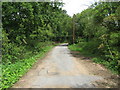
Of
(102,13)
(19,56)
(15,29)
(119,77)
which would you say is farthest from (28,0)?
(119,77)

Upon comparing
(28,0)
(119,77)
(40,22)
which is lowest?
(119,77)

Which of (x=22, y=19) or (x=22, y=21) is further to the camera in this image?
(x=22, y=21)

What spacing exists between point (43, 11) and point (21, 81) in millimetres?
12118

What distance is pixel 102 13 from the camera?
571 inches

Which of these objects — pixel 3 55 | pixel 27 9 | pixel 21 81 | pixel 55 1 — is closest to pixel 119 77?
pixel 21 81

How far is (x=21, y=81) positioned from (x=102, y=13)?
1153cm

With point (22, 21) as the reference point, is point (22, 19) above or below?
above

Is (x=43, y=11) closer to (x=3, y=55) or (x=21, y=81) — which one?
(x=3, y=55)

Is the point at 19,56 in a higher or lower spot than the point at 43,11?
lower

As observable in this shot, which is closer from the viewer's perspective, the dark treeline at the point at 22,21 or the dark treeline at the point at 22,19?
the dark treeline at the point at 22,21

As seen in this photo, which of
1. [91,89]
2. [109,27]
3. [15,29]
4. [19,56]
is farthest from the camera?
[15,29]

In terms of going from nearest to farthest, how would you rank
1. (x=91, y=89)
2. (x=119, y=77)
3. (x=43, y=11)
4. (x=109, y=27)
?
A: (x=91, y=89), (x=119, y=77), (x=109, y=27), (x=43, y=11)

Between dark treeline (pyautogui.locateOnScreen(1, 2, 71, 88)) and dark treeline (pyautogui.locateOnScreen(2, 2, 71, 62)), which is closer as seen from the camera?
dark treeline (pyautogui.locateOnScreen(1, 2, 71, 88))

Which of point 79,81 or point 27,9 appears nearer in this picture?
point 79,81
